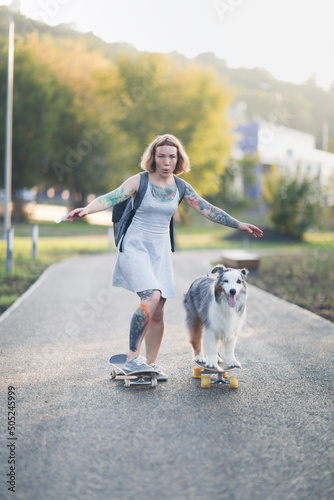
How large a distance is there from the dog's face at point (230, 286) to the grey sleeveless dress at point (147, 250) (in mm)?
485

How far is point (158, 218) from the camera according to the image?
5.47m

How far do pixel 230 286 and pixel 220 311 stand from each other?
0.28 meters

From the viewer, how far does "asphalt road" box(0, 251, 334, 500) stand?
11.2 ft

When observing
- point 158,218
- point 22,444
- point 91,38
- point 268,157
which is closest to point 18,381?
point 22,444

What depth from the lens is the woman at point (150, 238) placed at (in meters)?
5.35

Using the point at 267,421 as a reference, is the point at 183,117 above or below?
above

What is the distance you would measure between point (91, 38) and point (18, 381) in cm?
5107

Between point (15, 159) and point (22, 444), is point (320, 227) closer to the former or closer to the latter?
point (15, 159)

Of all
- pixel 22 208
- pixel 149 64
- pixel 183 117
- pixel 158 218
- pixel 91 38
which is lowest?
pixel 22 208

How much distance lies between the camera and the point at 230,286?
5.18 meters

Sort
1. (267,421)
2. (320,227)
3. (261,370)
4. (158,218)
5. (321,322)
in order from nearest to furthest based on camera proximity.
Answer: (267,421) < (158,218) < (261,370) < (321,322) < (320,227)

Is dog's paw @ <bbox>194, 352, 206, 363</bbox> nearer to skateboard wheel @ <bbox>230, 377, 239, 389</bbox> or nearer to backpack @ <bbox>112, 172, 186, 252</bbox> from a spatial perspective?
skateboard wheel @ <bbox>230, 377, 239, 389</bbox>

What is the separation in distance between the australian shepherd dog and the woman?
1.13 feet

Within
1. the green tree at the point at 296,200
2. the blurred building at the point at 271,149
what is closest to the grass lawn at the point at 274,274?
the green tree at the point at 296,200
